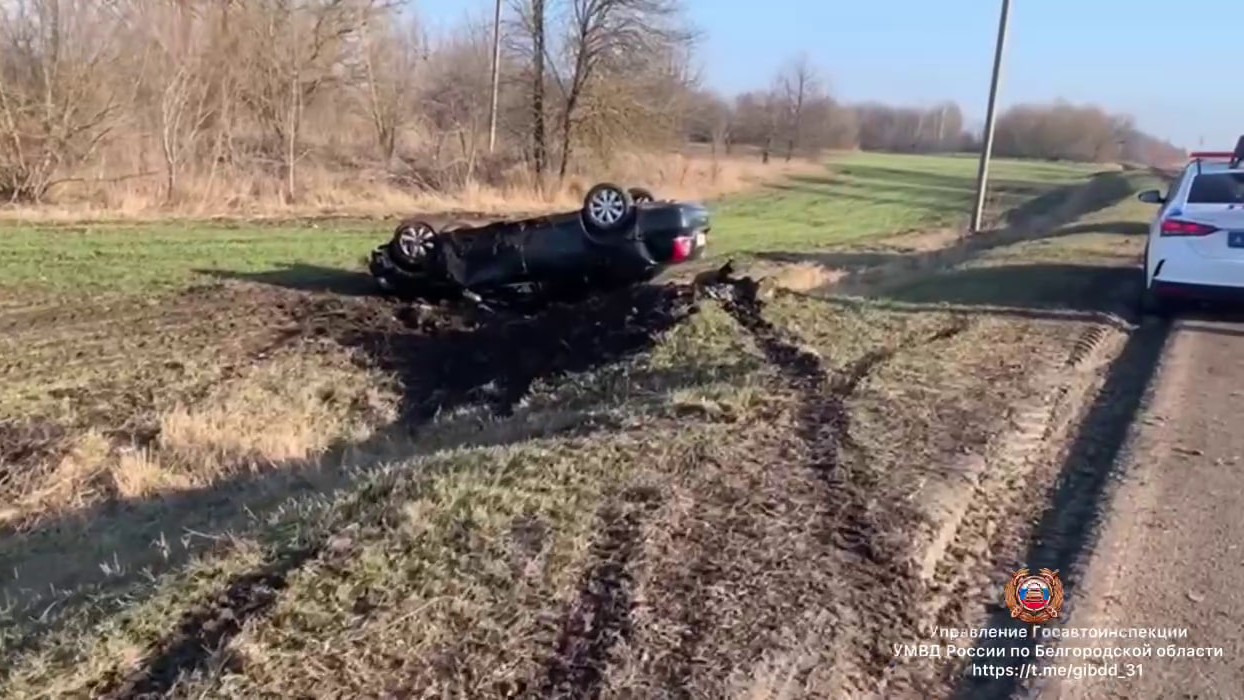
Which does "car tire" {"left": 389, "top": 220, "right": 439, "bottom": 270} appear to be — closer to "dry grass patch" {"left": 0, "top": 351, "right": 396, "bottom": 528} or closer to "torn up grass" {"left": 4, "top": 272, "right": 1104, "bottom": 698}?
"dry grass patch" {"left": 0, "top": 351, "right": 396, "bottom": 528}

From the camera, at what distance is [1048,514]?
5.10 meters

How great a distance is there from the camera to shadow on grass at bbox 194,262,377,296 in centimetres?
1402

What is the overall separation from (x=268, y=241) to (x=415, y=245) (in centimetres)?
695

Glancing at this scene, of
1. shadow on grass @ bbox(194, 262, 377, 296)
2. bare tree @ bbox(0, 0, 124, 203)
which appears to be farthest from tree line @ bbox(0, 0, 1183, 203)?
shadow on grass @ bbox(194, 262, 377, 296)

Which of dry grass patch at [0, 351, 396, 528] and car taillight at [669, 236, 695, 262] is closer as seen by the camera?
dry grass patch at [0, 351, 396, 528]

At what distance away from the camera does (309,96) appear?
1294 inches

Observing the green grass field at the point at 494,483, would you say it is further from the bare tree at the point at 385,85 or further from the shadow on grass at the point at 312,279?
the bare tree at the point at 385,85

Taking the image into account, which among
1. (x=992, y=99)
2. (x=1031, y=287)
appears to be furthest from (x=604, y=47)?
(x=1031, y=287)

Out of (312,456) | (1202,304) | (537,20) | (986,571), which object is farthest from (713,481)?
(537,20)

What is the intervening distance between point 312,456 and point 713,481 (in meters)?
3.93

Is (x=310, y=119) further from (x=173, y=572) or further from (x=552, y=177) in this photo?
(x=173, y=572)

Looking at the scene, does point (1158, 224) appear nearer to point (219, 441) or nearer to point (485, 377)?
point (485, 377)

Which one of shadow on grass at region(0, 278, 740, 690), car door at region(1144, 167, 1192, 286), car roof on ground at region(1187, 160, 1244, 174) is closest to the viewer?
shadow on grass at region(0, 278, 740, 690)

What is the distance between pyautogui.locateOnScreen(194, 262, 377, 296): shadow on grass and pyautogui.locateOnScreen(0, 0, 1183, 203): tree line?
1146 cm
